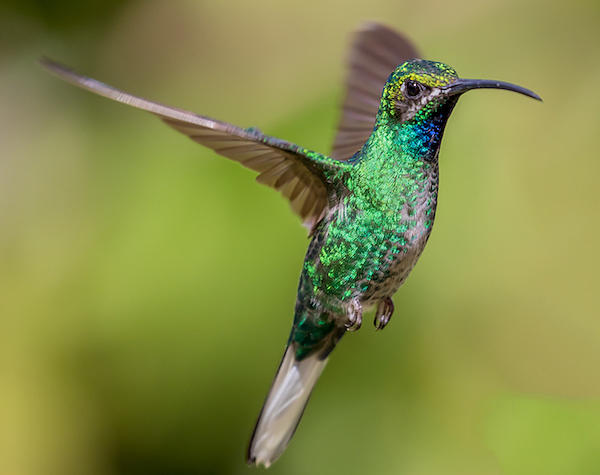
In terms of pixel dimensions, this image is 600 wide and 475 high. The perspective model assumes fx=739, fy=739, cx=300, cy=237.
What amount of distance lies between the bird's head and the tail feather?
75 cm

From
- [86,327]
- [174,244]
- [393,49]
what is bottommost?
[86,327]

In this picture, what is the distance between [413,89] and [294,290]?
1.67 metres

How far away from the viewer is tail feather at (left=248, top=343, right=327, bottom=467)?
1934 mm

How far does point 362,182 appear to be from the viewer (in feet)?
5.02

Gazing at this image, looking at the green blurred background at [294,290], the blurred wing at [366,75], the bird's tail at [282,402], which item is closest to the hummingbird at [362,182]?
the bird's tail at [282,402]

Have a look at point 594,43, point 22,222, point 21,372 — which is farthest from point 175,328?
point 594,43

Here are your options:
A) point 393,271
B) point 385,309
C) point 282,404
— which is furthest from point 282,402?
point 393,271

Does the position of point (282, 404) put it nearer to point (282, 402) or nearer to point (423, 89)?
point (282, 402)

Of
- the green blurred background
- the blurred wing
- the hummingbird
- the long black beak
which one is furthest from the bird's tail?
the green blurred background

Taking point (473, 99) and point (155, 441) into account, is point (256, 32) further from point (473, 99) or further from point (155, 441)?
point (155, 441)

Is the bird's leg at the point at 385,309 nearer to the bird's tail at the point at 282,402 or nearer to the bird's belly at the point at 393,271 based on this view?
the bird's belly at the point at 393,271

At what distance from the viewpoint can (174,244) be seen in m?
3.20

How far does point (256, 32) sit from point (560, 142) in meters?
1.63

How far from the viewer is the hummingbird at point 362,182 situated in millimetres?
1405
